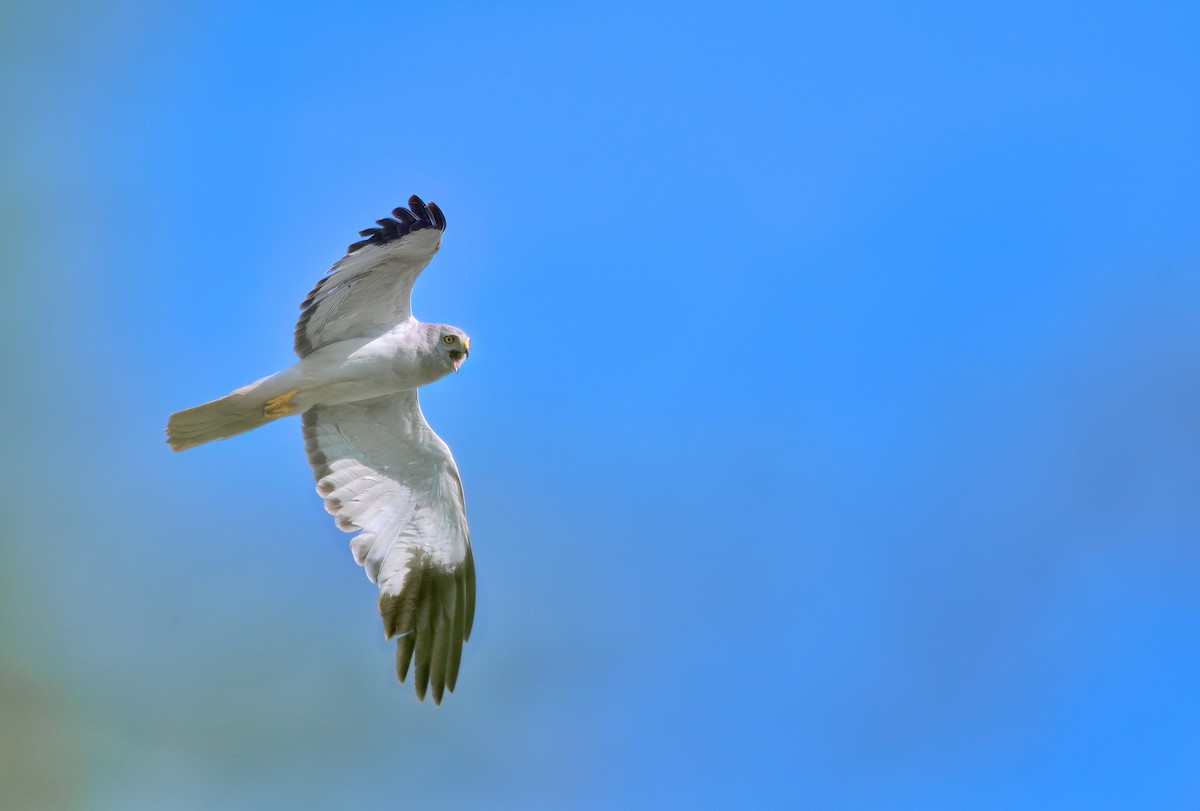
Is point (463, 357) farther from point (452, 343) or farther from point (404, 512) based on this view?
point (404, 512)

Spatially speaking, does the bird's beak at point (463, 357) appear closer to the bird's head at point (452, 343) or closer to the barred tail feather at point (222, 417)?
the bird's head at point (452, 343)

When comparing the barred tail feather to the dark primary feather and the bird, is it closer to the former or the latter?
the bird

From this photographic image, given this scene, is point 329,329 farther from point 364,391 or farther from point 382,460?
point 382,460

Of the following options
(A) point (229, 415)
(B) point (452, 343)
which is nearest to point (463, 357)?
(B) point (452, 343)

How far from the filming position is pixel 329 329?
10.9m

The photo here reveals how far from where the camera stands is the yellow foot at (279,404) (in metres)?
10.7

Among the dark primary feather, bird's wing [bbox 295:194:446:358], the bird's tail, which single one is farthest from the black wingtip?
the dark primary feather

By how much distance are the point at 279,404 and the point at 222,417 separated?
1.62 ft

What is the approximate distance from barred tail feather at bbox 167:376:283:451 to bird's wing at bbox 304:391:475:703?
856 mm

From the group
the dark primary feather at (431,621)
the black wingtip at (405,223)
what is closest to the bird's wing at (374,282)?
the black wingtip at (405,223)

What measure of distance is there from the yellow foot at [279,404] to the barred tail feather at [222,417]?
0.11 ft

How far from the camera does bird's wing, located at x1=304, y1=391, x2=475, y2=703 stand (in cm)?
1126

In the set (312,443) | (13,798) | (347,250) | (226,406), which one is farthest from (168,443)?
(13,798)

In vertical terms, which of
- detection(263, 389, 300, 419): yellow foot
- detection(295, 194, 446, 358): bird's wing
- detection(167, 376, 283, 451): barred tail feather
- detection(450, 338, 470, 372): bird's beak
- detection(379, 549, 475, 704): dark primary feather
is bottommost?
detection(379, 549, 475, 704): dark primary feather
